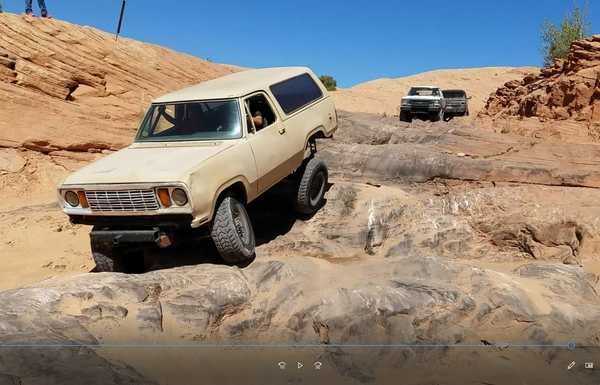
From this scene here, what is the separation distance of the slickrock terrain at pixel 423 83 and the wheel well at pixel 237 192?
27.9m

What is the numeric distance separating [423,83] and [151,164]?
1796 inches

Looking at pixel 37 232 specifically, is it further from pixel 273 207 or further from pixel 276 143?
pixel 276 143

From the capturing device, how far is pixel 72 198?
18.5 ft

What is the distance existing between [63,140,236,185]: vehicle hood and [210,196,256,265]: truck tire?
1.84 ft

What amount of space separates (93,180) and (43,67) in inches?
314

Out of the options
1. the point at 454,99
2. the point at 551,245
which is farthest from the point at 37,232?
the point at 454,99

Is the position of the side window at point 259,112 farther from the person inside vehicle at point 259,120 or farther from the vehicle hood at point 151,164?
the vehicle hood at point 151,164

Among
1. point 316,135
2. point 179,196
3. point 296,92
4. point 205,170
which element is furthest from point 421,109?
point 179,196

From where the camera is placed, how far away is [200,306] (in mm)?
5023

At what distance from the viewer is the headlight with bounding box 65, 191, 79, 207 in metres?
5.62

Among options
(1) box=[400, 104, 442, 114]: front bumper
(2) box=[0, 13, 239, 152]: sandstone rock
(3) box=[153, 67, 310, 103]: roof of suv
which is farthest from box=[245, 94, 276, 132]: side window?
(1) box=[400, 104, 442, 114]: front bumper

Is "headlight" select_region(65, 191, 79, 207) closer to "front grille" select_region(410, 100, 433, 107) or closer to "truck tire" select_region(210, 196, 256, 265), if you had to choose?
"truck tire" select_region(210, 196, 256, 265)

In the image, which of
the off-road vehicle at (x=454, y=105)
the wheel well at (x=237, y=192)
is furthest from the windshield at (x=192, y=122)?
the off-road vehicle at (x=454, y=105)

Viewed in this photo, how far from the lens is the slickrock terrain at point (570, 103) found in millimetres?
11641
